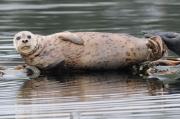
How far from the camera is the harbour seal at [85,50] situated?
29.4ft

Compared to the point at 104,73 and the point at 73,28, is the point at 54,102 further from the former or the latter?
the point at 73,28

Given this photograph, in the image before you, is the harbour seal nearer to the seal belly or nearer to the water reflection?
the seal belly

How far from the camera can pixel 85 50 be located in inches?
354

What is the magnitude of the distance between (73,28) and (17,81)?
3.99m

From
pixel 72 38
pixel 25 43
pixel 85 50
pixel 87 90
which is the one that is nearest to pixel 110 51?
pixel 85 50

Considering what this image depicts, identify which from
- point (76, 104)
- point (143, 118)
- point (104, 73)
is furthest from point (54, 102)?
point (104, 73)

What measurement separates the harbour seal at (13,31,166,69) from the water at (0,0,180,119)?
170 millimetres

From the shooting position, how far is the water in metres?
6.67

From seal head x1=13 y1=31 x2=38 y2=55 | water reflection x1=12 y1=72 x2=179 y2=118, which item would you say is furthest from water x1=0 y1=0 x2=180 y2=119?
seal head x1=13 y1=31 x2=38 y2=55

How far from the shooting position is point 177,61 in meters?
9.04

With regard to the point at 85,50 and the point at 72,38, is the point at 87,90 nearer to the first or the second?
the point at 85,50

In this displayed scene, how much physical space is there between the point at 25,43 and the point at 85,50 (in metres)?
0.66

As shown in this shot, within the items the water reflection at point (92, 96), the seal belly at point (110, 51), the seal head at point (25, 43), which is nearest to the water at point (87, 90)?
the water reflection at point (92, 96)

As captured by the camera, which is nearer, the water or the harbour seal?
the water
